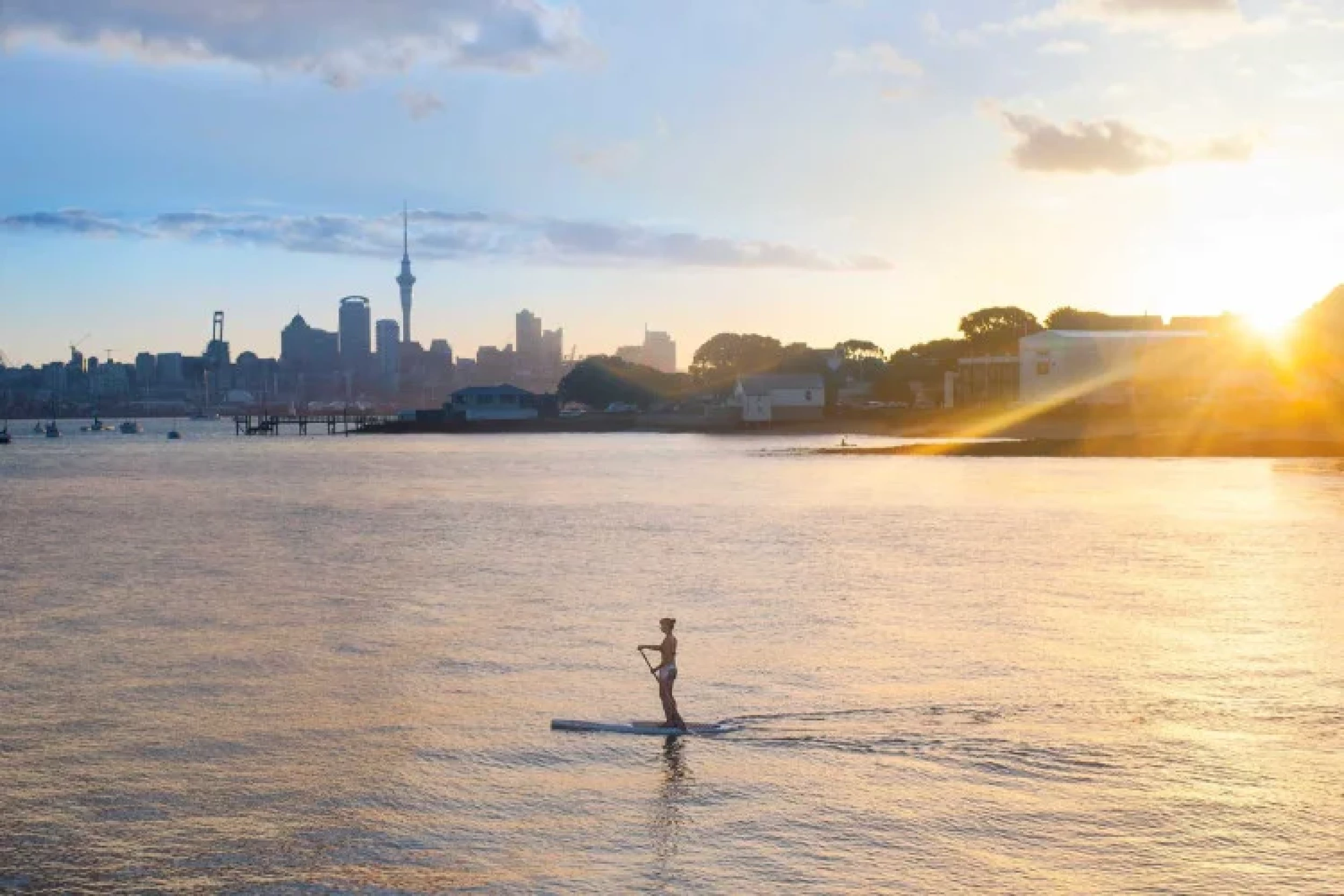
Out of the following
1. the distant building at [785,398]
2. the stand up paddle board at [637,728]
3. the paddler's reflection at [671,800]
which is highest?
the distant building at [785,398]

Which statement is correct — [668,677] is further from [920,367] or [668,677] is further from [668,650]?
[920,367]

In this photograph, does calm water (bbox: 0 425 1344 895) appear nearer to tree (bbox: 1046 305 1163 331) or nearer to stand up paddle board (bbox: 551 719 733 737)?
stand up paddle board (bbox: 551 719 733 737)

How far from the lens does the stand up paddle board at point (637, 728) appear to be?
22.1m

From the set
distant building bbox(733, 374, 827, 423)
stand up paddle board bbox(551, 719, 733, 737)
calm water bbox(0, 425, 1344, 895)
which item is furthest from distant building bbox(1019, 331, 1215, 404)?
stand up paddle board bbox(551, 719, 733, 737)

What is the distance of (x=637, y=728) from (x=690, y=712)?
1.83 meters

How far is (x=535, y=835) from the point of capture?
1761cm

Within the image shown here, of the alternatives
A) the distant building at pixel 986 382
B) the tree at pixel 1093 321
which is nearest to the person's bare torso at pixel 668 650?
the distant building at pixel 986 382

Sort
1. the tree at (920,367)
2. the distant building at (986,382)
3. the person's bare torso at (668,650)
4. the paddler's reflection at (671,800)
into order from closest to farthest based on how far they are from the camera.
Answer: the paddler's reflection at (671,800)
the person's bare torso at (668,650)
the distant building at (986,382)
the tree at (920,367)

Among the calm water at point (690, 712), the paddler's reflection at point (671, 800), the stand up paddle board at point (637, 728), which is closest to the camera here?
the calm water at point (690, 712)

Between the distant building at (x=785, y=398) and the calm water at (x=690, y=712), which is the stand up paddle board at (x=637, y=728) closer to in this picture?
the calm water at (x=690, y=712)

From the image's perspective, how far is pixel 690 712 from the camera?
23.8 m

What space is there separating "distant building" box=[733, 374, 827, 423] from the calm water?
129728 mm

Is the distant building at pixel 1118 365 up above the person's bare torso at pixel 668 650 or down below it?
above

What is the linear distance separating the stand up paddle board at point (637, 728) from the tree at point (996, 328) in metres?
160
